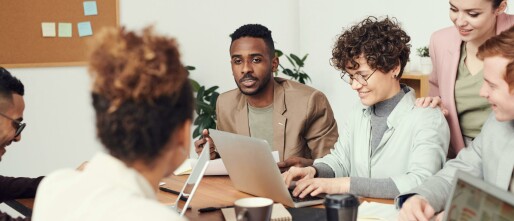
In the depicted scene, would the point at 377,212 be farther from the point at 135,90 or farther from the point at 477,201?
the point at 135,90

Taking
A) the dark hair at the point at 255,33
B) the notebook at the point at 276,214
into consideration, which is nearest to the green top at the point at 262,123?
the dark hair at the point at 255,33

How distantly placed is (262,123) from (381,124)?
728 mm

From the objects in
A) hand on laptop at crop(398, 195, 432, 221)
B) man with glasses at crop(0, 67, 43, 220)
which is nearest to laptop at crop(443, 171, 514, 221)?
hand on laptop at crop(398, 195, 432, 221)

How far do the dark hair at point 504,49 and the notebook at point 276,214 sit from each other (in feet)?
2.24

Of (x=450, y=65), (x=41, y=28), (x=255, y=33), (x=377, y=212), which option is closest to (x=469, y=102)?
(x=450, y=65)

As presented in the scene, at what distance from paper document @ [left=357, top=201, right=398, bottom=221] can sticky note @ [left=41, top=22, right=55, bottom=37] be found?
9.96ft

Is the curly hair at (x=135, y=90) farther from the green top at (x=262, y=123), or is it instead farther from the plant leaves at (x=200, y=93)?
the plant leaves at (x=200, y=93)

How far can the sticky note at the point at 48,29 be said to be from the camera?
14.2 feet

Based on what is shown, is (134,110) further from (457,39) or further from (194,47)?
(194,47)

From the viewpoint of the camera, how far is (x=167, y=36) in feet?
3.37

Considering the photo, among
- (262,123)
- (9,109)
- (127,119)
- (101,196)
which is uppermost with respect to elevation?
(127,119)

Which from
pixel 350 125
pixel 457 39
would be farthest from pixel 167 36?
pixel 457 39

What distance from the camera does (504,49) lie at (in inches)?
67.5

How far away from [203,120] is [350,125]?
88.2 inches
